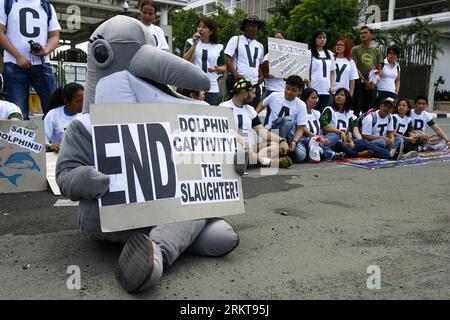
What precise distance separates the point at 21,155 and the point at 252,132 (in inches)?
99.9

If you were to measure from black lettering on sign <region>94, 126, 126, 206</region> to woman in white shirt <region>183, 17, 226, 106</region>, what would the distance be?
3.45 metres

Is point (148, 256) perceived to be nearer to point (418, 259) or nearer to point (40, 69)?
point (418, 259)

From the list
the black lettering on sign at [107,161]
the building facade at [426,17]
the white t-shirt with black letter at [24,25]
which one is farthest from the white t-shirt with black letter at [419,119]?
the building facade at [426,17]

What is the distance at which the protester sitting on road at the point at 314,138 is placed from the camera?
19.3ft

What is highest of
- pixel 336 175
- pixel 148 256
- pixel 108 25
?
pixel 108 25

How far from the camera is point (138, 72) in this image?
7.97 ft

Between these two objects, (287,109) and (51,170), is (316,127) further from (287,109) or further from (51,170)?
(51,170)

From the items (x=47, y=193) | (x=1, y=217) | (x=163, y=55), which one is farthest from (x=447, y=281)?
(x=47, y=193)

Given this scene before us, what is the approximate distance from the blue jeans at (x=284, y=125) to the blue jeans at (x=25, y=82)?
2.67 meters

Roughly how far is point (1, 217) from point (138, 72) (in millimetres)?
1571

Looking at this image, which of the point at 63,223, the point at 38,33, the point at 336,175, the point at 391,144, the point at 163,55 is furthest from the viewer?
the point at 391,144

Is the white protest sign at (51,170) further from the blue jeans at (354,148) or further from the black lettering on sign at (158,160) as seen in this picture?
the blue jeans at (354,148)

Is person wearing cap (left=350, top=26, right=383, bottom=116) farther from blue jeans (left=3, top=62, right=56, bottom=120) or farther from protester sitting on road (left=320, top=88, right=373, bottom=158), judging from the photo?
blue jeans (left=3, top=62, right=56, bottom=120)

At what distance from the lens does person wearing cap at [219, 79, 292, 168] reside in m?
5.21
